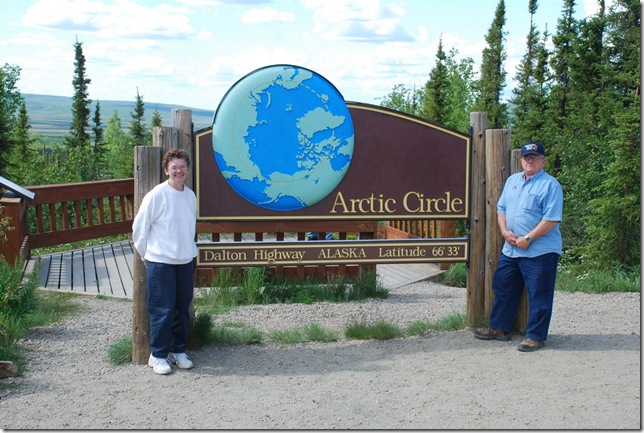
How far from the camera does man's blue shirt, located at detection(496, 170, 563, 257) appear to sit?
6375mm

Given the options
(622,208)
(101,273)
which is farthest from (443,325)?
(622,208)

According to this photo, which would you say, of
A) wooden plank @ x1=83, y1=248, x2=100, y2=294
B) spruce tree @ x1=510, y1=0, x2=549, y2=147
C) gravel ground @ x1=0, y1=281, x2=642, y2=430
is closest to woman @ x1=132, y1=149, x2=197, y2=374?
gravel ground @ x1=0, y1=281, x2=642, y2=430

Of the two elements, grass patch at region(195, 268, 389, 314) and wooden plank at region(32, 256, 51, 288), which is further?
wooden plank at region(32, 256, 51, 288)

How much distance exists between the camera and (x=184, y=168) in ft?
19.6

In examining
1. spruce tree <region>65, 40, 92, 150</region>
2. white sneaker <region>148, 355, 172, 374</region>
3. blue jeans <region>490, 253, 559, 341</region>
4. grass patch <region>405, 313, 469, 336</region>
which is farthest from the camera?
spruce tree <region>65, 40, 92, 150</region>

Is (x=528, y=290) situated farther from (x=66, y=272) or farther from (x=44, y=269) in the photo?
(x=44, y=269)

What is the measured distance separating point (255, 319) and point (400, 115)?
99.6 inches

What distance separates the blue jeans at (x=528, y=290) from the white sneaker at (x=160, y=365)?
2.77 meters

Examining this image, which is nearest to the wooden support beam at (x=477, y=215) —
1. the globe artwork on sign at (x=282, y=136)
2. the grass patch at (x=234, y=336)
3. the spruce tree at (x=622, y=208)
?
the globe artwork on sign at (x=282, y=136)

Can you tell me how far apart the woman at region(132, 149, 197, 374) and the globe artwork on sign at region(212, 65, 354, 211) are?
652mm

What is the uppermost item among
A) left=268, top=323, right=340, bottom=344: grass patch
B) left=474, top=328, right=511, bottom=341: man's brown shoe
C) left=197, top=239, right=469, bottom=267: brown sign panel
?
left=197, top=239, right=469, bottom=267: brown sign panel

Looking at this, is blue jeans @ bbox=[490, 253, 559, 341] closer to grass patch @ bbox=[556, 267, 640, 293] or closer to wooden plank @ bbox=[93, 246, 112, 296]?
grass patch @ bbox=[556, 267, 640, 293]

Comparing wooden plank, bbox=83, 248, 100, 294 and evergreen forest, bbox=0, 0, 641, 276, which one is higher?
evergreen forest, bbox=0, 0, 641, 276

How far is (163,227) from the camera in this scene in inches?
235
